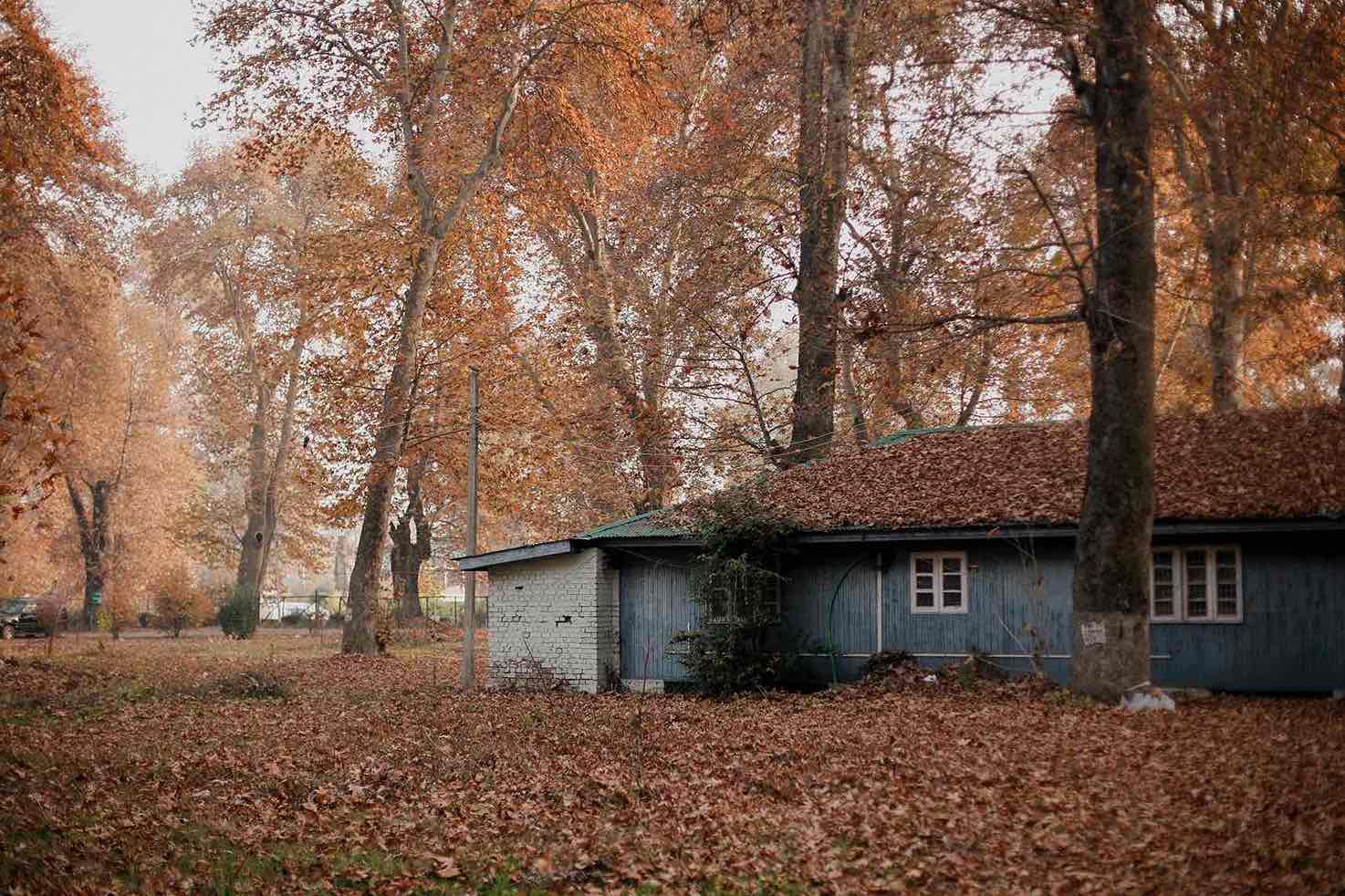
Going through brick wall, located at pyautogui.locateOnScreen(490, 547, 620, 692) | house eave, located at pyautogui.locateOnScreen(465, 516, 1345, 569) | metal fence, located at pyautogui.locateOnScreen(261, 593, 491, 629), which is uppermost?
house eave, located at pyautogui.locateOnScreen(465, 516, 1345, 569)

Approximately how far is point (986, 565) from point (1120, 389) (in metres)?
4.04

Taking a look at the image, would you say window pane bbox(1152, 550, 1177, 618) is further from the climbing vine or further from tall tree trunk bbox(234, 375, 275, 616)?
tall tree trunk bbox(234, 375, 275, 616)

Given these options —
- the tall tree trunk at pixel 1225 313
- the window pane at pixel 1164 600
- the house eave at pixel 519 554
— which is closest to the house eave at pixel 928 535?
the house eave at pixel 519 554

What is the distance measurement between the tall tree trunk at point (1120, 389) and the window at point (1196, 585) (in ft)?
6.59

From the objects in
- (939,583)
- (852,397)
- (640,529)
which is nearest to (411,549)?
(852,397)

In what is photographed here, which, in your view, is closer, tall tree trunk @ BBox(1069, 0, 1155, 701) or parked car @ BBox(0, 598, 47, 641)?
tall tree trunk @ BBox(1069, 0, 1155, 701)

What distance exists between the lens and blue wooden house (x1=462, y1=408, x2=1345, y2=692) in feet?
58.4

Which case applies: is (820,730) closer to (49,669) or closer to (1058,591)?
(1058,591)

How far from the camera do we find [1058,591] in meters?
19.0

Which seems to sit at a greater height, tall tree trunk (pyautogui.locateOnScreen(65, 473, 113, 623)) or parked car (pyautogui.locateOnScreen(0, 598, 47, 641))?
tall tree trunk (pyautogui.locateOnScreen(65, 473, 113, 623))

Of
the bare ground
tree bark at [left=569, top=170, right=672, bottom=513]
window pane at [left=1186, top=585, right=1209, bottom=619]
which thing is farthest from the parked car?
window pane at [left=1186, top=585, right=1209, bottom=619]

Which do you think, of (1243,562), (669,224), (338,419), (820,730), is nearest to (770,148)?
(669,224)

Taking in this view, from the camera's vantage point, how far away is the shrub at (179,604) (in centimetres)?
4019

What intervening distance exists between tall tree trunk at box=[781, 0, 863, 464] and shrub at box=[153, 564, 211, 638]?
23392 millimetres
